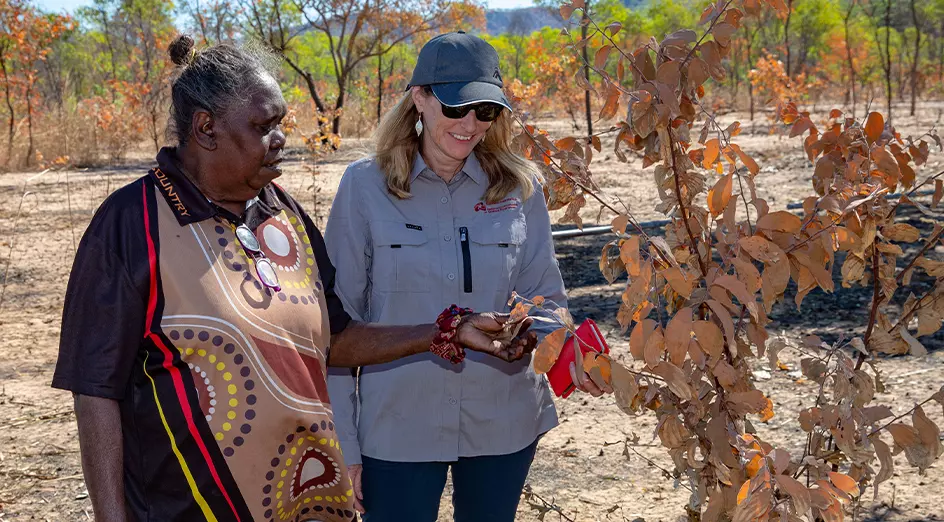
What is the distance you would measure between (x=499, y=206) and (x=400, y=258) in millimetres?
277

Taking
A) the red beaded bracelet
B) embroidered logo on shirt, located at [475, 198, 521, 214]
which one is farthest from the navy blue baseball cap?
the red beaded bracelet

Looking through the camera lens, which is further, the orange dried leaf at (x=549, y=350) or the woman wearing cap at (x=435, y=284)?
the woman wearing cap at (x=435, y=284)

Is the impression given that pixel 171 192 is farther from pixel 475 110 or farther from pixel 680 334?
pixel 680 334

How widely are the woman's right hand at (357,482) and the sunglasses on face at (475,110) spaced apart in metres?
0.85

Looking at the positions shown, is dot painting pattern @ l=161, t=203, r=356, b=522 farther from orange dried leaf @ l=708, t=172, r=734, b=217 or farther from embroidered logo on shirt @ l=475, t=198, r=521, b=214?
orange dried leaf @ l=708, t=172, r=734, b=217

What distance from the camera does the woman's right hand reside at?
216 centimetres

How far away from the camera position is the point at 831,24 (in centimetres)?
3781

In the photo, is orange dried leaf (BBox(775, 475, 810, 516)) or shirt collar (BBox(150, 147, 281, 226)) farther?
shirt collar (BBox(150, 147, 281, 226))

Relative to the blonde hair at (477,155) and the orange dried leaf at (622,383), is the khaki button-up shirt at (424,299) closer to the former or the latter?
the blonde hair at (477,155)

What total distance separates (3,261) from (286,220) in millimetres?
7297

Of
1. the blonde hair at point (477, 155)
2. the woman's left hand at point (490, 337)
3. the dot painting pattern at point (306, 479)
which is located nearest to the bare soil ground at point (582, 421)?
the blonde hair at point (477, 155)

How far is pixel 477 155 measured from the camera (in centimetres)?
231

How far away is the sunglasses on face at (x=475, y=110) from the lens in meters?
2.12

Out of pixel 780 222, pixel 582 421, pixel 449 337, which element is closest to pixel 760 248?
pixel 780 222
